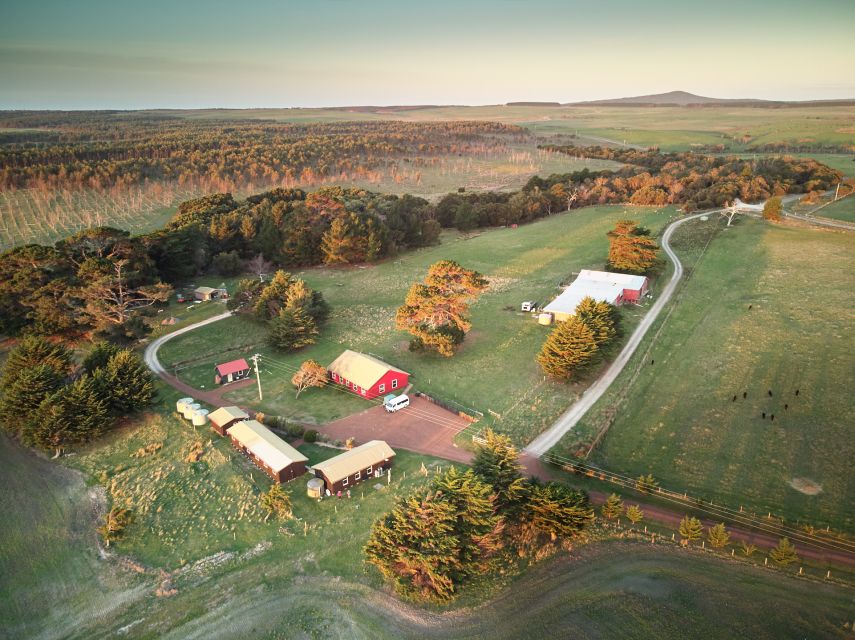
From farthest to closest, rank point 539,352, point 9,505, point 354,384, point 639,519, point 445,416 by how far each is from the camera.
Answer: point 539,352, point 354,384, point 445,416, point 9,505, point 639,519

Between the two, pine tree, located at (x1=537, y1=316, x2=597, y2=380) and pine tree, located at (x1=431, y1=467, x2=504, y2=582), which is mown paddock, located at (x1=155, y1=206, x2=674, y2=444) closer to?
pine tree, located at (x1=537, y1=316, x2=597, y2=380)

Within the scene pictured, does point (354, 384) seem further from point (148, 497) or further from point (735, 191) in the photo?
point (735, 191)

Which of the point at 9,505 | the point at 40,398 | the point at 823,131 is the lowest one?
the point at 9,505

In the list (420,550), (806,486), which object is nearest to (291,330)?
(420,550)

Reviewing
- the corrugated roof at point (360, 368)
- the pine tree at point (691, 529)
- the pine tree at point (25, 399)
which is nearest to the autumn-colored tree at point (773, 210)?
the corrugated roof at point (360, 368)

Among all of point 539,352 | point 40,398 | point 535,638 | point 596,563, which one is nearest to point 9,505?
point 40,398

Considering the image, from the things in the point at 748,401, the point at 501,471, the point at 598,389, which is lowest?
the point at 598,389

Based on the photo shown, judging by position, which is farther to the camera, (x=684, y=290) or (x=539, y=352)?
(x=684, y=290)

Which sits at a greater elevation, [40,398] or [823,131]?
[823,131]

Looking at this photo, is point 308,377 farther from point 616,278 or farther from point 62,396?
point 616,278
